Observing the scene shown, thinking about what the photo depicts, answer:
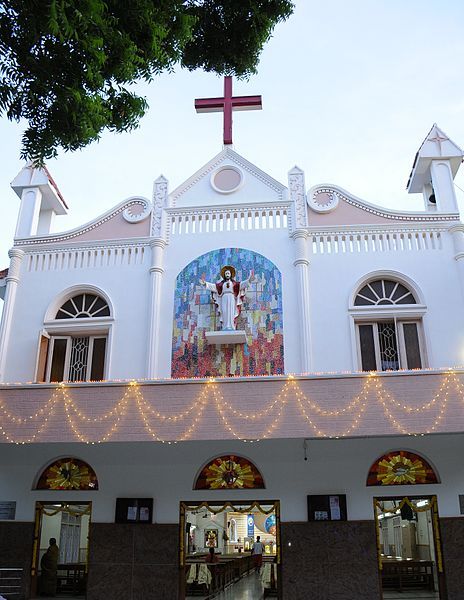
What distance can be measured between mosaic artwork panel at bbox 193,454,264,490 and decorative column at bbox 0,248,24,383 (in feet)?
16.1

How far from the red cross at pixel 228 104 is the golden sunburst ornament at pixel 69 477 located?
885 centimetres

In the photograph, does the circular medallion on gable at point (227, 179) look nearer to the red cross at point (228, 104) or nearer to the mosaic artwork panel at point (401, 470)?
the red cross at point (228, 104)

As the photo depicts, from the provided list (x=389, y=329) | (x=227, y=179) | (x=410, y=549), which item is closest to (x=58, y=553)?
(x=389, y=329)

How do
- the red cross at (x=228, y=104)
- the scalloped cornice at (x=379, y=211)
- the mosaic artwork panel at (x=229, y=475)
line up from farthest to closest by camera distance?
the red cross at (x=228, y=104), the scalloped cornice at (x=379, y=211), the mosaic artwork panel at (x=229, y=475)

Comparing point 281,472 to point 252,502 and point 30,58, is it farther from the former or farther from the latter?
Result: point 30,58

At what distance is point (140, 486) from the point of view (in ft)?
40.5

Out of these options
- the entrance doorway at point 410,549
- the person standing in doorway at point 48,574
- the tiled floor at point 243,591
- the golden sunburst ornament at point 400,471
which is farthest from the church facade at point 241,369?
the tiled floor at point 243,591

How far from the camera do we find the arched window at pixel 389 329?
12.9m

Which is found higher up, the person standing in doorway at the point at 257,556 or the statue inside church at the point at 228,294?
the statue inside church at the point at 228,294

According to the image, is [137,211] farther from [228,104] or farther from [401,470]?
[401,470]

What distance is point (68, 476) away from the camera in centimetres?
1254

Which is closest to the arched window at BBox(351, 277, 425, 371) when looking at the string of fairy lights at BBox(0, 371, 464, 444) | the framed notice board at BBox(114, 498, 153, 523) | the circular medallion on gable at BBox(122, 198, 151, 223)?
the string of fairy lights at BBox(0, 371, 464, 444)

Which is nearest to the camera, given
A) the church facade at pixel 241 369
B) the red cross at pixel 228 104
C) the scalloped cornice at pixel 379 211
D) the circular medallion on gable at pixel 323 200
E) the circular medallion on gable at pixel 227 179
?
the church facade at pixel 241 369

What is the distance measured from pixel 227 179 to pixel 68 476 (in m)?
7.65
